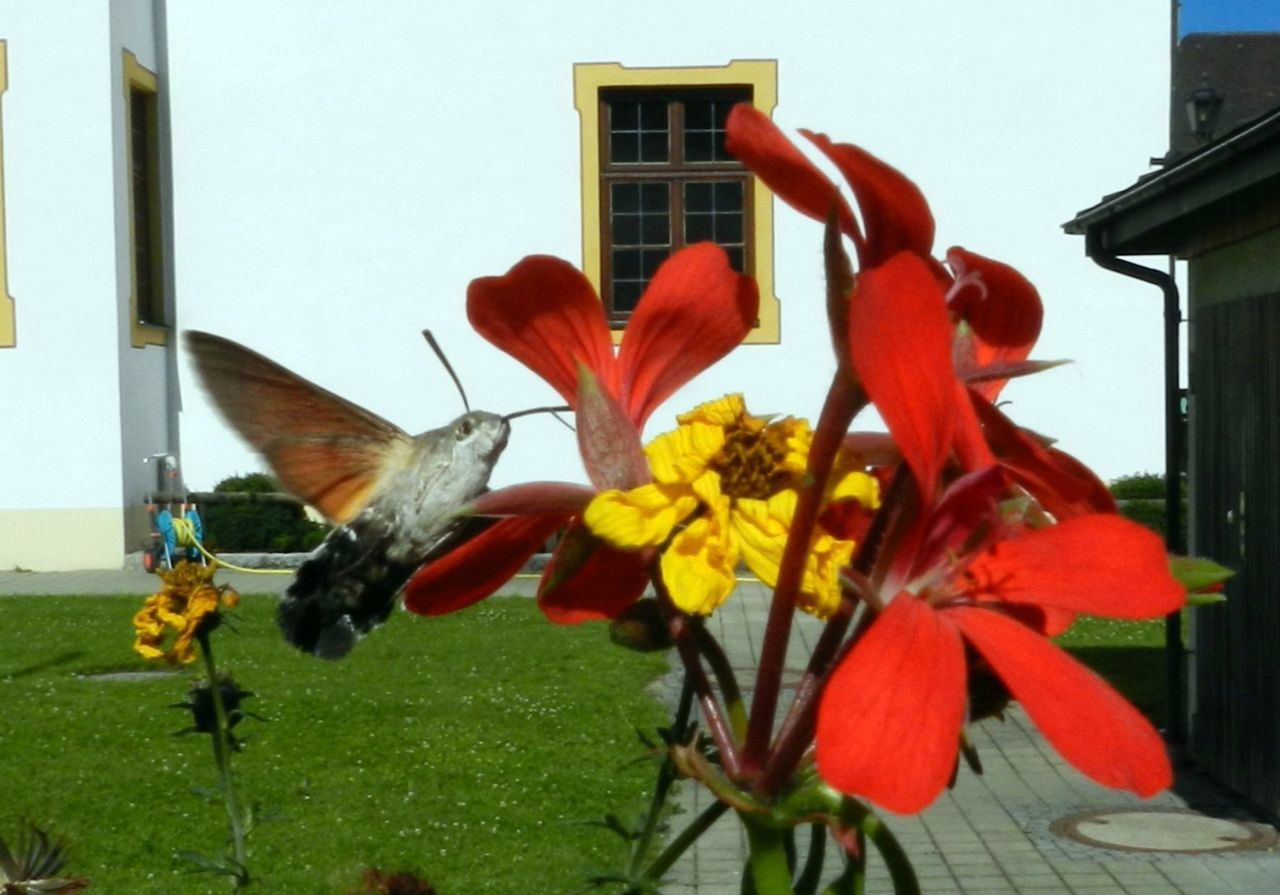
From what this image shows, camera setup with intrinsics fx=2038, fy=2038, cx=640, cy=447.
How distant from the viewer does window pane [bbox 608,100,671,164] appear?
52.8ft

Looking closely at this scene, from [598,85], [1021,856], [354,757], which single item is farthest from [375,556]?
[598,85]

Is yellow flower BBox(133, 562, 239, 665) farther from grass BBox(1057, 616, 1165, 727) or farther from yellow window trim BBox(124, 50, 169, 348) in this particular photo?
yellow window trim BBox(124, 50, 169, 348)

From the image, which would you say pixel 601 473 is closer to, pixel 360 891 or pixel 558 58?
pixel 360 891

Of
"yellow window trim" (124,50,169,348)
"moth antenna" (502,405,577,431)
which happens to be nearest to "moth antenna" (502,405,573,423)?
"moth antenna" (502,405,577,431)

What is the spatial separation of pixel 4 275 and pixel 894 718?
15.7 meters

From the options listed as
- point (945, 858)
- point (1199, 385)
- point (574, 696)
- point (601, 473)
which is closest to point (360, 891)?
point (601, 473)

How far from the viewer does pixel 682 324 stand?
2.71 feet

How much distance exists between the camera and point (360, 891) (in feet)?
2.63

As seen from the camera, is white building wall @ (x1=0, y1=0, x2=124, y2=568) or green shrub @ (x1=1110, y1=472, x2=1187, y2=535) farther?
white building wall @ (x1=0, y1=0, x2=124, y2=568)

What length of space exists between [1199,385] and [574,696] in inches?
129

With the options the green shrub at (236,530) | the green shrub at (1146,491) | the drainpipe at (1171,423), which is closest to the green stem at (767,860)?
the drainpipe at (1171,423)

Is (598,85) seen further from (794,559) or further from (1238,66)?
(794,559)

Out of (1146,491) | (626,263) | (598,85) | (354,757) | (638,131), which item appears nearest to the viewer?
(354,757)

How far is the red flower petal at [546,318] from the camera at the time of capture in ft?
2.60
